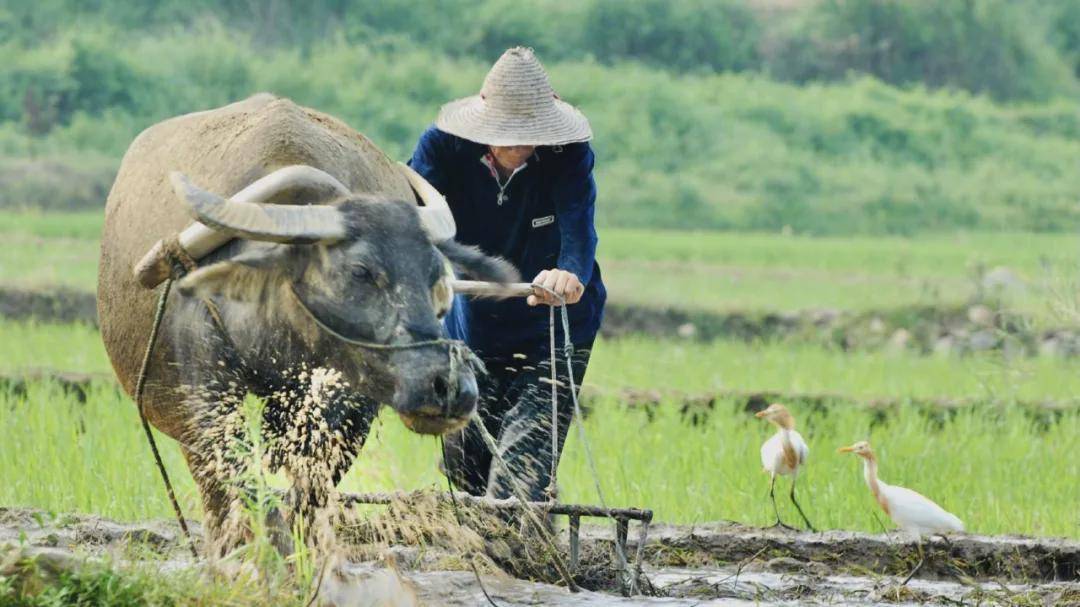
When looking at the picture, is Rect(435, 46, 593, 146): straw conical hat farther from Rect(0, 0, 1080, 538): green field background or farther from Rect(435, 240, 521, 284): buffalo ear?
Rect(0, 0, 1080, 538): green field background

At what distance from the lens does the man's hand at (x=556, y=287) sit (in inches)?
193

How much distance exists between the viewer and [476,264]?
4.81 metres

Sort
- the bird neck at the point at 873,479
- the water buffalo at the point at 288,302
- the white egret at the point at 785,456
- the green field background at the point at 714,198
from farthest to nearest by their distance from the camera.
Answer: the green field background at the point at 714,198 < the white egret at the point at 785,456 < the bird neck at the point at 873,479 < the water buffalo at the point at 288,302

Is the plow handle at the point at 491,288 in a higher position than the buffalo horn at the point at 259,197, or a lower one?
lower

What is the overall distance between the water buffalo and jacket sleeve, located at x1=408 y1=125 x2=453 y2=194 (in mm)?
141

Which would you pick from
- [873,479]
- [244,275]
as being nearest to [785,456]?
[873,479]

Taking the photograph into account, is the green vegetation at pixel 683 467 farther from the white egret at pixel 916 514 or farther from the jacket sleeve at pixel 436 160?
the jacket sleeve at pixel 436 160

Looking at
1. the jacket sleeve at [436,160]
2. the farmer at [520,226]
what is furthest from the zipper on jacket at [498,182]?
the jacket sleeve at [436,160]

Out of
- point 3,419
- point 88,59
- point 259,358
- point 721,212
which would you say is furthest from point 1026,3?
point 259,358

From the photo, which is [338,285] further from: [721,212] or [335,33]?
[335,33]

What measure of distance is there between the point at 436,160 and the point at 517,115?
37 cm

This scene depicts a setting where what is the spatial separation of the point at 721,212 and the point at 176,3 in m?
7.83

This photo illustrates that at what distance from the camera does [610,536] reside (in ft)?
19.8

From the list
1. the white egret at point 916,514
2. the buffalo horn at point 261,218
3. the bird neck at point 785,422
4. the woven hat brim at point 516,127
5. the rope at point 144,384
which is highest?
the woven hat brim at point 516,127
